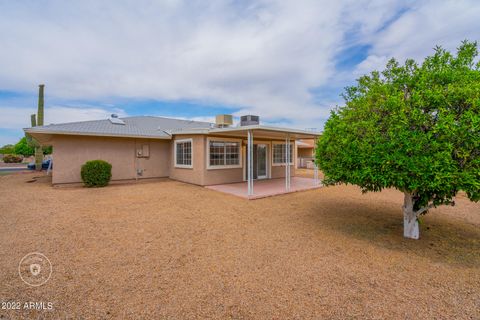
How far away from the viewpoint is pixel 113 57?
11.1m

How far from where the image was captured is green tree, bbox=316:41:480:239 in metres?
3.29

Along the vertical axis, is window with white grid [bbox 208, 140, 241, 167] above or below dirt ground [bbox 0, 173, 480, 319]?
above

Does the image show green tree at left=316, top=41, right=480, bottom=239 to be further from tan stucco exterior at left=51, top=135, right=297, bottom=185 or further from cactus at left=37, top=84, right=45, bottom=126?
cactus at left=37, top=84, right=45, bottom=126

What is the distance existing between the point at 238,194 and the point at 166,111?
736 inches

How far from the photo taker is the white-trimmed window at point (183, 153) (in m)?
11.3

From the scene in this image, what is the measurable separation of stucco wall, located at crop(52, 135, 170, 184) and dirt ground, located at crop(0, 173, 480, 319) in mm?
4002

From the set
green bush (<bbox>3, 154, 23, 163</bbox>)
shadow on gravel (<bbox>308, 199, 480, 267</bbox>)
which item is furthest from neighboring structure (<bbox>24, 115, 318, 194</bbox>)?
green bush (<bbox>3, 154, 23, 163</bbox>)

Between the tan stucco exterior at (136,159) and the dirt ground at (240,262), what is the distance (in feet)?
13.0

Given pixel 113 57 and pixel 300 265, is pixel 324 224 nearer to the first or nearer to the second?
pixel 300 265

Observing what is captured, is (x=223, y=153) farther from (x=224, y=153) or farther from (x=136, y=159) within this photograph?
(x=136, y=159)

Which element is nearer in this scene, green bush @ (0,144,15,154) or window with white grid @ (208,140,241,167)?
window with white grid @ (208,140,241,167)

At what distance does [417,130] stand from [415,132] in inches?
4.1

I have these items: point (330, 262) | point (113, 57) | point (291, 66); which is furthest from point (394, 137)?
point (113, 57)

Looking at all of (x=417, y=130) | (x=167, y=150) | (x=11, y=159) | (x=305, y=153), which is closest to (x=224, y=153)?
(x=167, y=150)
